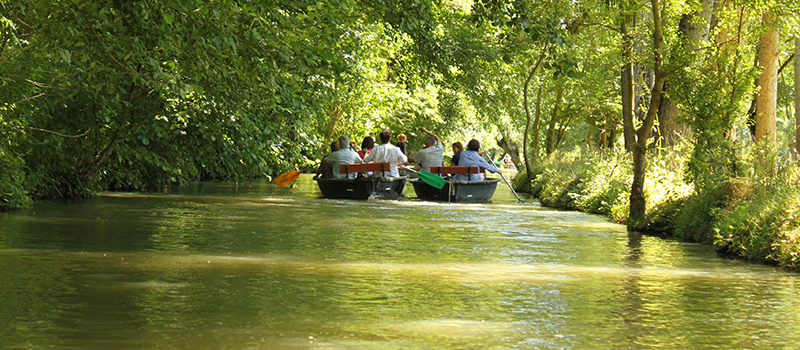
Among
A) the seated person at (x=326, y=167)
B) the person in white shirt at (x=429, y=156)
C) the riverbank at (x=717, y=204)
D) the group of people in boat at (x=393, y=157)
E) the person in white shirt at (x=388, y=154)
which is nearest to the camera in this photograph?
the riverbank at (x=717, y=204)

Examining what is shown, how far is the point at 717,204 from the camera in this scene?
1501 centimetres

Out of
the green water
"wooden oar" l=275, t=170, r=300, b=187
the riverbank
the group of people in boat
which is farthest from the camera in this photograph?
"wooden oar" l=275, t=170, r=300, b=187

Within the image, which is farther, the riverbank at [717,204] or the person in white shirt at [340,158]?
the person in white shirt at [340,158]

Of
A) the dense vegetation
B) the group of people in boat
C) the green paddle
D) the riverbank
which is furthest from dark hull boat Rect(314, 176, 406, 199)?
the riverbank

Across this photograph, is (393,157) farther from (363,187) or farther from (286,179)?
(286,179)

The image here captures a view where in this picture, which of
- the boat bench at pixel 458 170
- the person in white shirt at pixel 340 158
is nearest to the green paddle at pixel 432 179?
the boat bench at pixel 458 170

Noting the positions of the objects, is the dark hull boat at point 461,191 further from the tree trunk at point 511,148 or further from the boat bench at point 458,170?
the tree trunk at point 511,148

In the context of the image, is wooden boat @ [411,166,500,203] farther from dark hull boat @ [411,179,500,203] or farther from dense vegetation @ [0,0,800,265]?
dense vegetation @ [0,0,800,265]

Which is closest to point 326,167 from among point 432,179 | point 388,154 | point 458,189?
point 388,154

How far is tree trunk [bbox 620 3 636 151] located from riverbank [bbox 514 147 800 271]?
127 cm

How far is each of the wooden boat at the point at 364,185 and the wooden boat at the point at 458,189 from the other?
0.75 metres

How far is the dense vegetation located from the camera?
34.3ft

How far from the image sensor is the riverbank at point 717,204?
1186 centimetres

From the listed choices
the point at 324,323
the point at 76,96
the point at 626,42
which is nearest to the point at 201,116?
the point at 76,96
